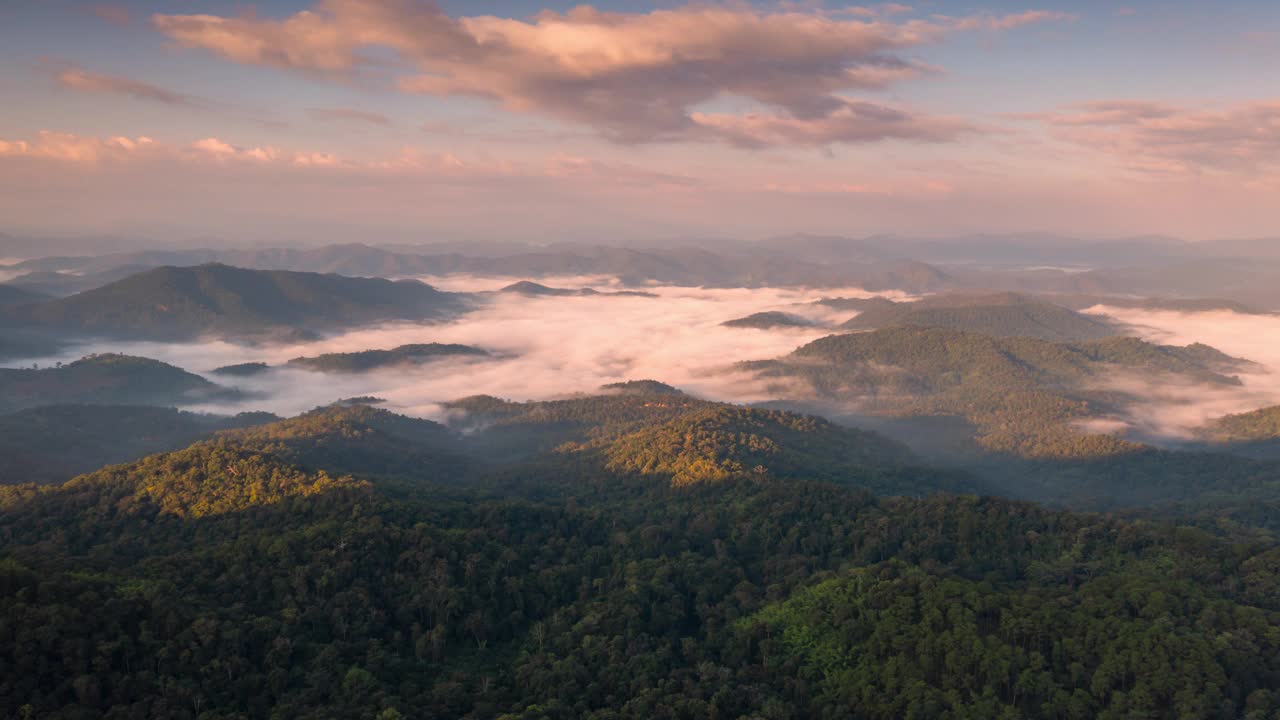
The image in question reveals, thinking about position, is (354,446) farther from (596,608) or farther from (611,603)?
(611,603)

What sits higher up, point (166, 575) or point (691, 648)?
point (166, 575)

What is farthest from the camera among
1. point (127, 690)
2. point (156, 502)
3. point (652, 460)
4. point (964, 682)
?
point (652, 460)

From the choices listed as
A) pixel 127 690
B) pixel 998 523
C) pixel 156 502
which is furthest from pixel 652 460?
pixel 127 690

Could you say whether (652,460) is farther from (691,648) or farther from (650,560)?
(691,648)

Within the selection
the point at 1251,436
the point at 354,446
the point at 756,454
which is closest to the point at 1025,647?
the point at 756,454

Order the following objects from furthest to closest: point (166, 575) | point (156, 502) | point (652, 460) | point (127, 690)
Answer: point (652, 460) < point (156, 502) < point (166, 575) < point (127, 690)

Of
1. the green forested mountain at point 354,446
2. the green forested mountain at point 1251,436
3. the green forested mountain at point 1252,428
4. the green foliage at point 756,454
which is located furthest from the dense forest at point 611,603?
the green forested mountain at point 1252,428
